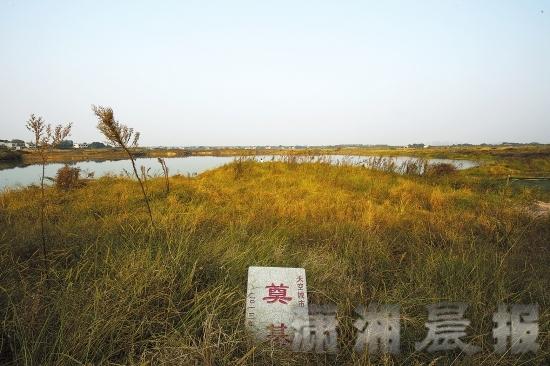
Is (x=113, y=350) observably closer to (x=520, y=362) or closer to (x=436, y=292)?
→ (x=436, y=292)

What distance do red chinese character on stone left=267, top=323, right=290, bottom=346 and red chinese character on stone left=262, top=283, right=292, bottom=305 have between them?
139 mm

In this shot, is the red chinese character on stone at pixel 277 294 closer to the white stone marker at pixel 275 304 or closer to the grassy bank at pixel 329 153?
the white stone marker at pixel 275 304

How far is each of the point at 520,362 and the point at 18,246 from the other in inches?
167

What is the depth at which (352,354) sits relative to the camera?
6.16 feet

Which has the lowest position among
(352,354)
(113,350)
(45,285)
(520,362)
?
(520,362)

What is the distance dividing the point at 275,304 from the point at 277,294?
0.21 feet

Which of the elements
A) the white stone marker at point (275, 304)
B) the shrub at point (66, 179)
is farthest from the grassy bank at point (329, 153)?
the white stone marker at point (275, 304)

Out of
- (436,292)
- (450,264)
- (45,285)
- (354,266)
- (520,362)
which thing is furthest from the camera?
(354,266)

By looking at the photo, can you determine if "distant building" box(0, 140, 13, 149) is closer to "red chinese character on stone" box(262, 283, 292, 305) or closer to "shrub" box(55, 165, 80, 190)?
"shrub" box(55, 165, 80, 190)

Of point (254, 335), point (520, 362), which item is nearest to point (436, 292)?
point (520, 362)

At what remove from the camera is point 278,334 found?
192 centimetres

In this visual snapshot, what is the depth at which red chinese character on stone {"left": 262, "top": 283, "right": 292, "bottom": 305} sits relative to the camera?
1972mm

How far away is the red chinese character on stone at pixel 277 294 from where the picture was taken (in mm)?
1972

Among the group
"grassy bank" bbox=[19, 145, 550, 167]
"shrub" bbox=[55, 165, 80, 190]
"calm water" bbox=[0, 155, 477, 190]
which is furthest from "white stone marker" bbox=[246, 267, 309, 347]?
"shrub" bbox=[55, 165, 80, 190]
